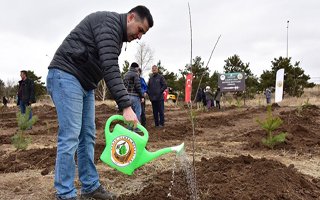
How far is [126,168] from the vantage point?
8.91 ft

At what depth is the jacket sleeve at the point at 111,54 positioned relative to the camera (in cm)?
257

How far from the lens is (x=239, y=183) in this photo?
320 cm

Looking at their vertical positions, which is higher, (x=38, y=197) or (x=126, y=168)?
(x=126, y=168)

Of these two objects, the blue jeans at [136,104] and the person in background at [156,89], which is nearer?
the blue jeans at [136,104]

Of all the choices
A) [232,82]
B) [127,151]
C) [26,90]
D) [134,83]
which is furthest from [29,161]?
[232,82]

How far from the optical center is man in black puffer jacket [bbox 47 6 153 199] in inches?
102

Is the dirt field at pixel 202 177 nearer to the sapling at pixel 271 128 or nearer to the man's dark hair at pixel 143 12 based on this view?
the sapling at pixel 271 128

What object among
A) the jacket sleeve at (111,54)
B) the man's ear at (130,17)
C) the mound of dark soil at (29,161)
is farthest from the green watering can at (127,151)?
the mound of dark soil at (29,161)

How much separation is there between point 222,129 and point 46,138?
4296 millimetres

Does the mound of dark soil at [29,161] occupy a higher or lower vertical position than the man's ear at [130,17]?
lower

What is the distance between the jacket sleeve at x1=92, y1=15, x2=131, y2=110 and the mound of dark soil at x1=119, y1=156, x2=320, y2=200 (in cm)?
94

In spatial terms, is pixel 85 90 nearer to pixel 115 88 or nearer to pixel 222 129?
pixel 115 88

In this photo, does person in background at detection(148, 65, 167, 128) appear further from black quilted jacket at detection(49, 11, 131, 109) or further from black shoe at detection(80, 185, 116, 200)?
black quilted jacket at detection(49, 11, 131, 109)

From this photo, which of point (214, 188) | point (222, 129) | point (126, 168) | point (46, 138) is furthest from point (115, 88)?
point (222, 129)
